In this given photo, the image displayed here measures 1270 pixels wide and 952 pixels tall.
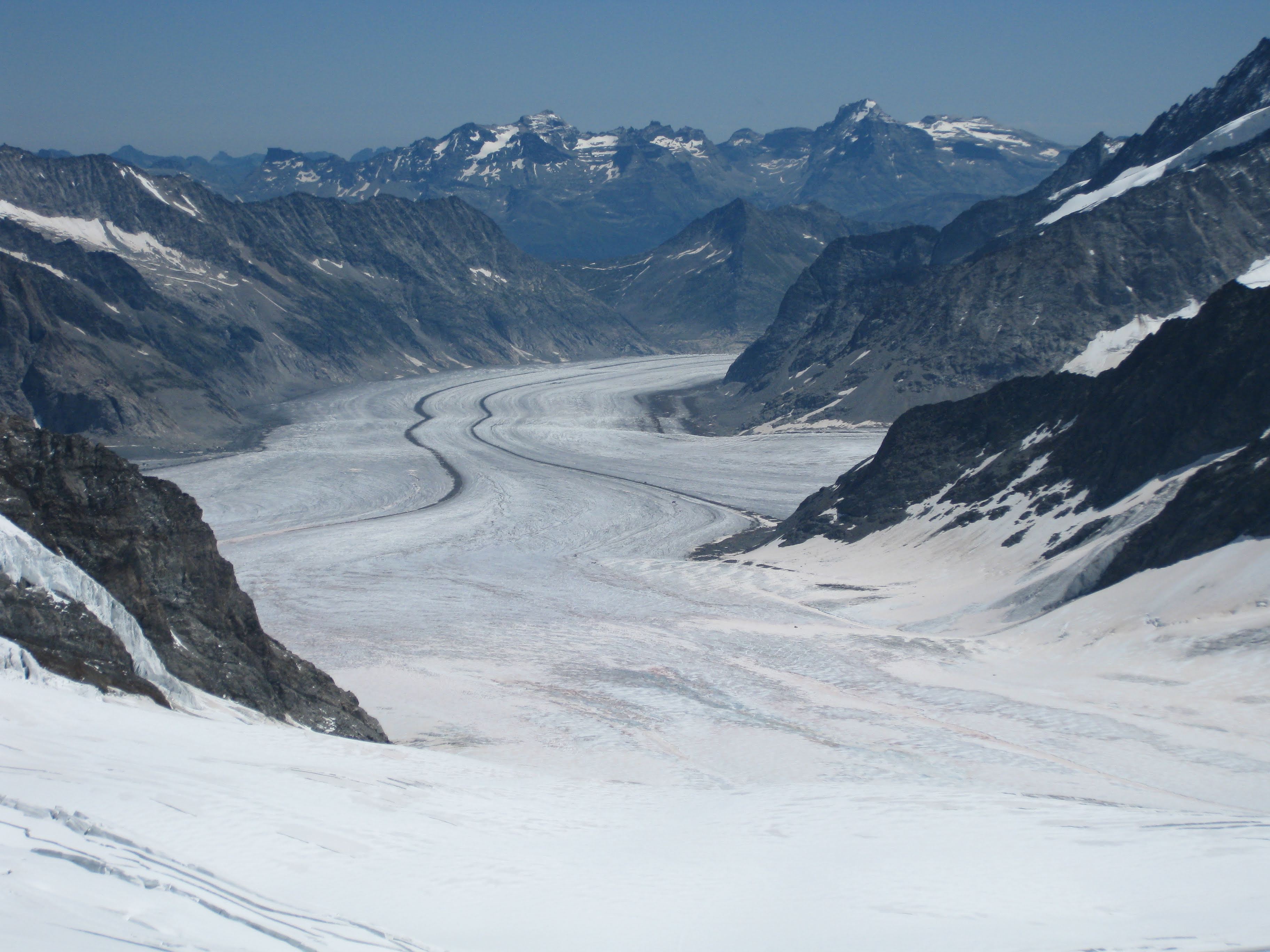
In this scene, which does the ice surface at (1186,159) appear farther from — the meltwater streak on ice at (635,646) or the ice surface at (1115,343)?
the meltwater streak on ice at (635,646)

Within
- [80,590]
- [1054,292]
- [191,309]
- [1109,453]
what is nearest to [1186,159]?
[1054,292]

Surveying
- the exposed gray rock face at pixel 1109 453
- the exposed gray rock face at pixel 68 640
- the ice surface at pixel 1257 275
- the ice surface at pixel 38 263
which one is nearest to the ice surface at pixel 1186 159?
the ice surface at pixel 1257 275

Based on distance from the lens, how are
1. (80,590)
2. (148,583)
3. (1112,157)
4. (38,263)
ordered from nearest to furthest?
(80,590) < (148,583) < (38,263) < (1112,157)

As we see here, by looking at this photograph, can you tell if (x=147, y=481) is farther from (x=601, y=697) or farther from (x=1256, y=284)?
(x=1256, y=284)

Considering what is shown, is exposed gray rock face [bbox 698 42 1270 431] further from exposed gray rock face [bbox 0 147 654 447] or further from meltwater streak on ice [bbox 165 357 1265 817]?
exposed gray rock face [bbox 0 147 654 447]

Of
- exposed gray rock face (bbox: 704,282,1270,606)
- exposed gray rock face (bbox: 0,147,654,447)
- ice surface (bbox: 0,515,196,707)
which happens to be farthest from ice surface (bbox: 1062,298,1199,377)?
ice surface (bbox: 0,515,196,707)

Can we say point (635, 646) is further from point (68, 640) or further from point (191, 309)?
point (191, 309)
